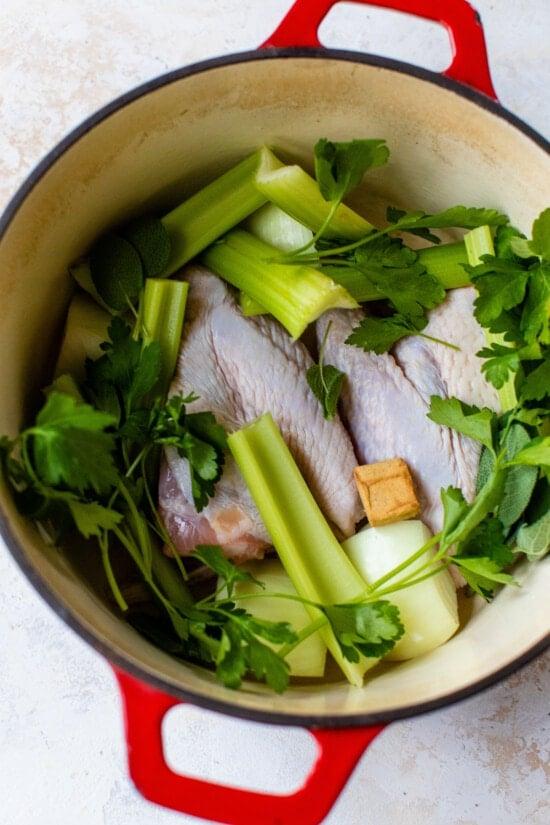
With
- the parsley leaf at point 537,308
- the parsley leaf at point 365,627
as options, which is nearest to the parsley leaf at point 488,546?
the parsley leaf at point 365,627

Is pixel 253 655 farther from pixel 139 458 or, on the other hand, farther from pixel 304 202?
pixel 304 202

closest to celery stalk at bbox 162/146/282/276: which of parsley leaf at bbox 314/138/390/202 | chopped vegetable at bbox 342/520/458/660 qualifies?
parsley leaf at bbox 314/138/390/202

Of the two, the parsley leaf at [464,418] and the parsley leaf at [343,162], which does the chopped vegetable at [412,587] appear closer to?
the parsley leaf at [464,418]

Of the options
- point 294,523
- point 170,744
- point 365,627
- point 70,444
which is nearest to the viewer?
point 70,444

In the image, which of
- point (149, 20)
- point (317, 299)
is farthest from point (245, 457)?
point (149, 20)

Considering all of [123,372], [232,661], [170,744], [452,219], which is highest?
[452,219]

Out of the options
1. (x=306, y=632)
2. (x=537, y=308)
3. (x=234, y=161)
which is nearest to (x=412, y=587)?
(x=306, y=632)

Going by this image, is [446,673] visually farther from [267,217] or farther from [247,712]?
[267,217]
